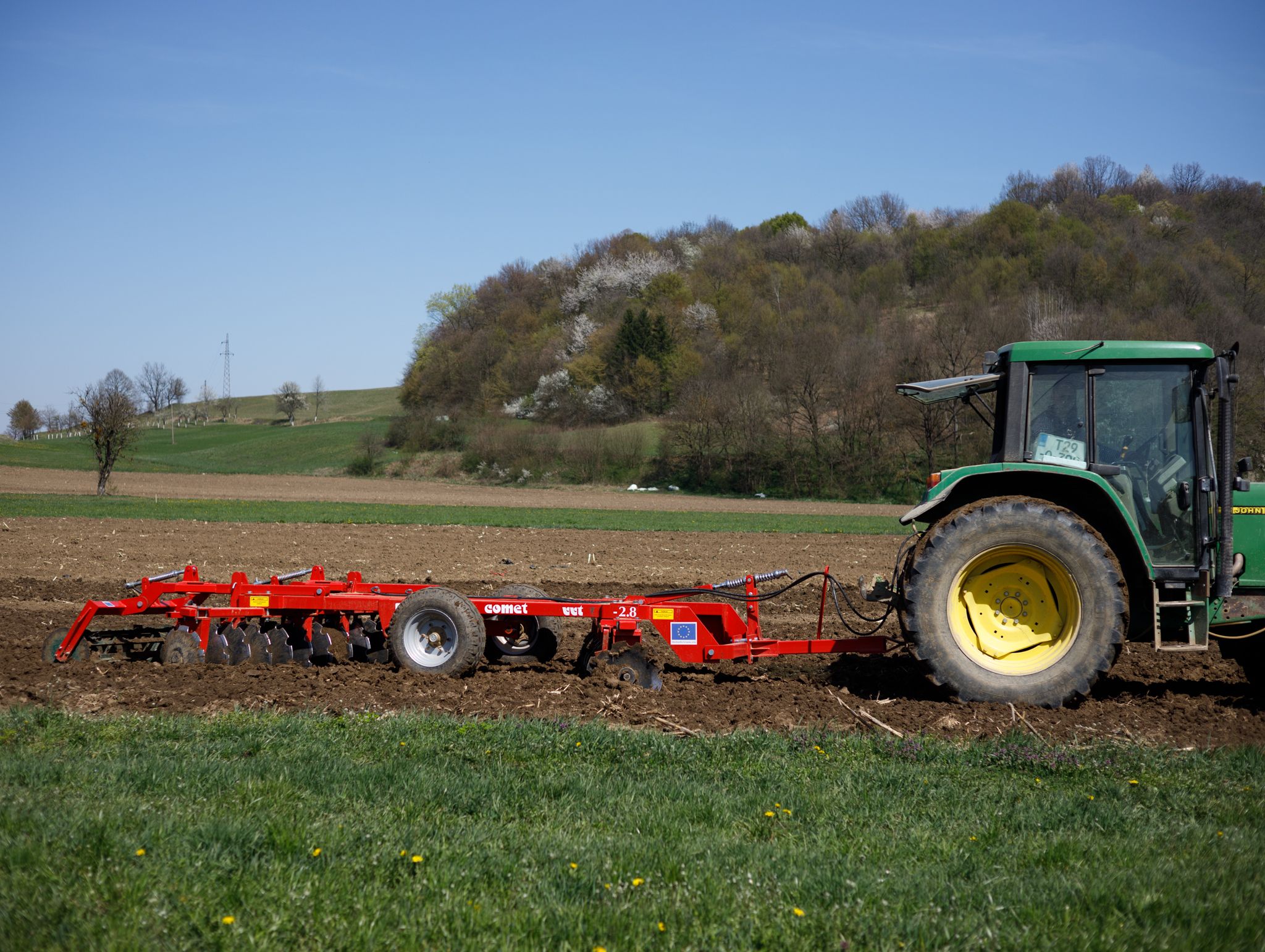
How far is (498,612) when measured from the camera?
806 centimetres

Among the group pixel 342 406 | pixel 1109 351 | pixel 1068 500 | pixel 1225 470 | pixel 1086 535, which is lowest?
pixel 1086 535

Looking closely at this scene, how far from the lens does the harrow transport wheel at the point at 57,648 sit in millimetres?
8375

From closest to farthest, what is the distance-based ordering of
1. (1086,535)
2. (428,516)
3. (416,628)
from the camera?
(1086,535) < (416,628) < (428,516)

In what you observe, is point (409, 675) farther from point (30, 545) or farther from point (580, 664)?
point (30, 545)

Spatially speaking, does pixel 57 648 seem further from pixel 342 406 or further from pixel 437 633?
pixel 342 406

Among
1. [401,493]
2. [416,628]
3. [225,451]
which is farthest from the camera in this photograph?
[225,451]

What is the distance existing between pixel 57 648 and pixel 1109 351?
29.3 ft

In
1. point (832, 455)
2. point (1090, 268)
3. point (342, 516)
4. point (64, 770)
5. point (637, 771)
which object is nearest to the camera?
point (64, 770)

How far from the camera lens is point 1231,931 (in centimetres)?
334

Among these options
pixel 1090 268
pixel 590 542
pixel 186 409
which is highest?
pixel 1090 268

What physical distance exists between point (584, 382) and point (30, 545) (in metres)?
51.5

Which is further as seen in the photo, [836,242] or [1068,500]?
[836,242]

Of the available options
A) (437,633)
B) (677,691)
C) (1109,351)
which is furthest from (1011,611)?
(437,633)

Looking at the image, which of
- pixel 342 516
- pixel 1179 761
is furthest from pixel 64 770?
pixel 342 516
